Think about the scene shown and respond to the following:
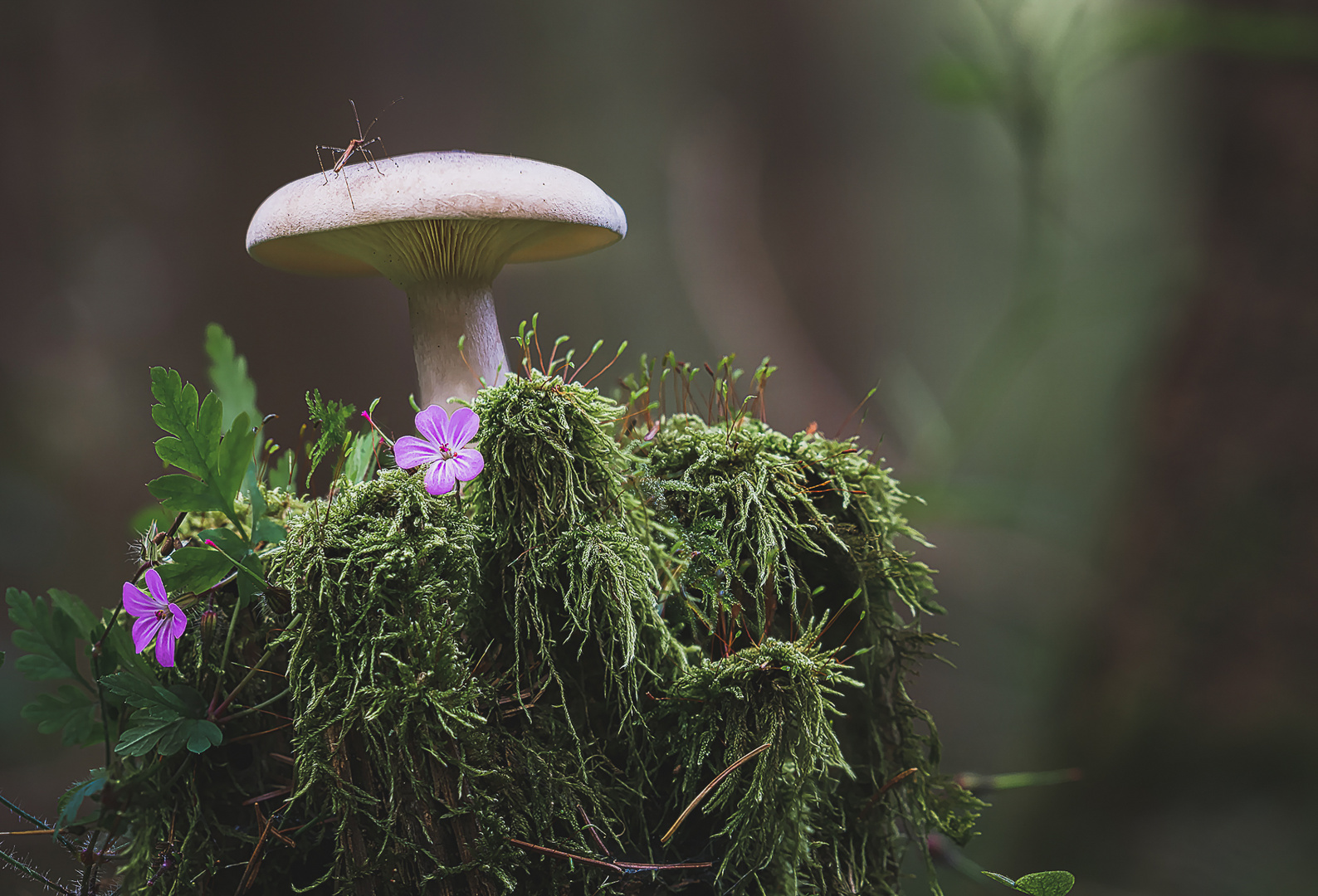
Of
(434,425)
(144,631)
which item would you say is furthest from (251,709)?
(434,425)

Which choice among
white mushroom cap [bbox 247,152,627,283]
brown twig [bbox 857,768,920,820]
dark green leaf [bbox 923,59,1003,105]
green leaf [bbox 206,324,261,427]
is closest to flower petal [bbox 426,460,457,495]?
white mushroom cap [bbox 247,152,627,283]

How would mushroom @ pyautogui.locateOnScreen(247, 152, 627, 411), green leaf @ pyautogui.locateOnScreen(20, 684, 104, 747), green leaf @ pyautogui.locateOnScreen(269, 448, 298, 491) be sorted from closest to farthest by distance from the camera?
green leaf @ pyautogui.locateOnScreen(20, 684, 104, 747)
mushroom @ pyautogui.locateOnScreen(247, 152, 627, 411)
green leaf @ pyautogui.locateOnScreen(269, 448, 298, 491)

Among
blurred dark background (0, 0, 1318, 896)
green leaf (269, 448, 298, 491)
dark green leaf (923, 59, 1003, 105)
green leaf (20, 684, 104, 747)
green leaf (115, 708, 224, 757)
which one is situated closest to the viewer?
green leaf (115, 708, 224, 757)

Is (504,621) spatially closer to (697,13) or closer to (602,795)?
(602,795)

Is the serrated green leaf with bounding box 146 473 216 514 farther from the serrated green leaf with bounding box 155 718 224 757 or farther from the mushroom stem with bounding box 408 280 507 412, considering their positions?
the mushroom stem with bounding box 408 280 507 412

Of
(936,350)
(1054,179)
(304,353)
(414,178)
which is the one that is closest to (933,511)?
(1054,179)
